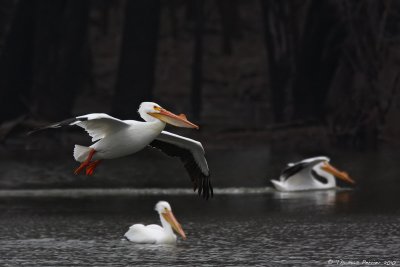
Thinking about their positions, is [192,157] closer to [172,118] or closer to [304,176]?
[172,118]

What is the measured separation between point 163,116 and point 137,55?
2296 cm

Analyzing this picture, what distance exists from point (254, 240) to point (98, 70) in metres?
39.7

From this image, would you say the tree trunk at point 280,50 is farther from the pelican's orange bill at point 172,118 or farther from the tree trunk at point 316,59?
the pelican's orange bill at point 172,118

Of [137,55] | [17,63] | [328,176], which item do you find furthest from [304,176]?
[17,63]

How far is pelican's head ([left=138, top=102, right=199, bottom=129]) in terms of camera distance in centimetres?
1630

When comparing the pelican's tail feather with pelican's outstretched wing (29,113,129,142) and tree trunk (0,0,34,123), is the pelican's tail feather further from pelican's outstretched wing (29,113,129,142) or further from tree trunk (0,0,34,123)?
tree trunk (0,0,34,123)

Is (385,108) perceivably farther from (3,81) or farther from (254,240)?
(254,240)

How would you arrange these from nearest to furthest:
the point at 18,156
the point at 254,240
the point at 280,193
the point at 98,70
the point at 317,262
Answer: the point at 317,262 → the point at 254,240 → the point at 280,193 → the point at 18,156 → the point at 98,70

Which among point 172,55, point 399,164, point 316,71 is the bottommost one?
point 399,164

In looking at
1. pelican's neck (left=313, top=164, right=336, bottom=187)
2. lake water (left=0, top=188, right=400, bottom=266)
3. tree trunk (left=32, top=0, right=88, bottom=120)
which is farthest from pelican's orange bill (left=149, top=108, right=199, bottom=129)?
tree trunk (left=32, top=0, right=88, bottom=120)

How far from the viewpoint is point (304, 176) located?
2528cm

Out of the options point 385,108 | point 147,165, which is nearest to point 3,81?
point 147,165

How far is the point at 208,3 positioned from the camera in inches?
2466

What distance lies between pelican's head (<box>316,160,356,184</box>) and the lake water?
50 centimetres
